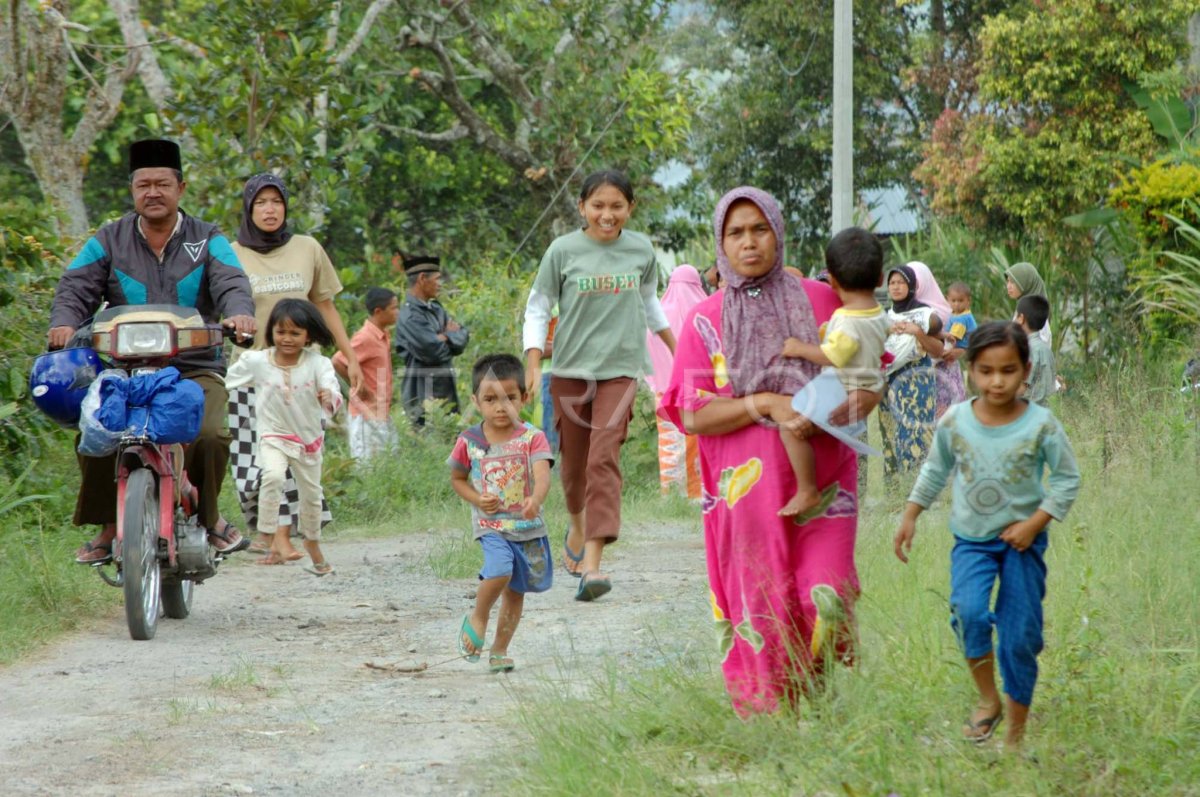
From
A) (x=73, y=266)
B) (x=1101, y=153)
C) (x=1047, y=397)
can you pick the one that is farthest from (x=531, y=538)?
(x=1101, y=153)

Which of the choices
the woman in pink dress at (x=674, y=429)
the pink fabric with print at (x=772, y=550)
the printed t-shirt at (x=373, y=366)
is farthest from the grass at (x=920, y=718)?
the printed t-shirt at (x=373, y=366)

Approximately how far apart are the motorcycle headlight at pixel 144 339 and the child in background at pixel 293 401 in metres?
1.79

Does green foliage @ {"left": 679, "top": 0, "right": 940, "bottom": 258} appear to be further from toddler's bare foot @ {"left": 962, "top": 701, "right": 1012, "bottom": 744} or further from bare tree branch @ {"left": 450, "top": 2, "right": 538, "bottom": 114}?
toddler's bare foot @ {"left": 962, "top": 701, "right": 1012, "bottom": 744}

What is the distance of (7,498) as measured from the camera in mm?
8859

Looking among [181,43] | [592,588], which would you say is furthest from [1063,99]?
[592,588]

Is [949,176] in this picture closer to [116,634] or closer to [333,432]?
[333,432]

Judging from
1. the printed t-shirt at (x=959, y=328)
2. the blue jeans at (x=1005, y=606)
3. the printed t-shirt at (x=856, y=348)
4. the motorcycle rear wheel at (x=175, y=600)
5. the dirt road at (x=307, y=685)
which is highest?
the printed t-shirt at (x=959, y=328)

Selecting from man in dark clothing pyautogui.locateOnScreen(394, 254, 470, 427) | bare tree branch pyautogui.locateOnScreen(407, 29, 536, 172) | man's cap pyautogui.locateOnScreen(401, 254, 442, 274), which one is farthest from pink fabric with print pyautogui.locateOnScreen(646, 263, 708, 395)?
bare tree branch pyautogui.locateOnScreen(407, 29, 536, 172)

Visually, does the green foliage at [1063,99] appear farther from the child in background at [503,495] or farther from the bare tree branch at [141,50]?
the child in background at [503,495]

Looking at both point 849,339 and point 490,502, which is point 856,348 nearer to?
point 849,339

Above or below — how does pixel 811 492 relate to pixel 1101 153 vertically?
below

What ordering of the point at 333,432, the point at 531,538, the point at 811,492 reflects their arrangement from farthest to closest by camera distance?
the point at 333,432 < the point at 531,538 < the point at 811,492

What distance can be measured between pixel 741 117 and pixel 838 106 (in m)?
12.3

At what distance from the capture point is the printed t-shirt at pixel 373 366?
12516 millimetres
